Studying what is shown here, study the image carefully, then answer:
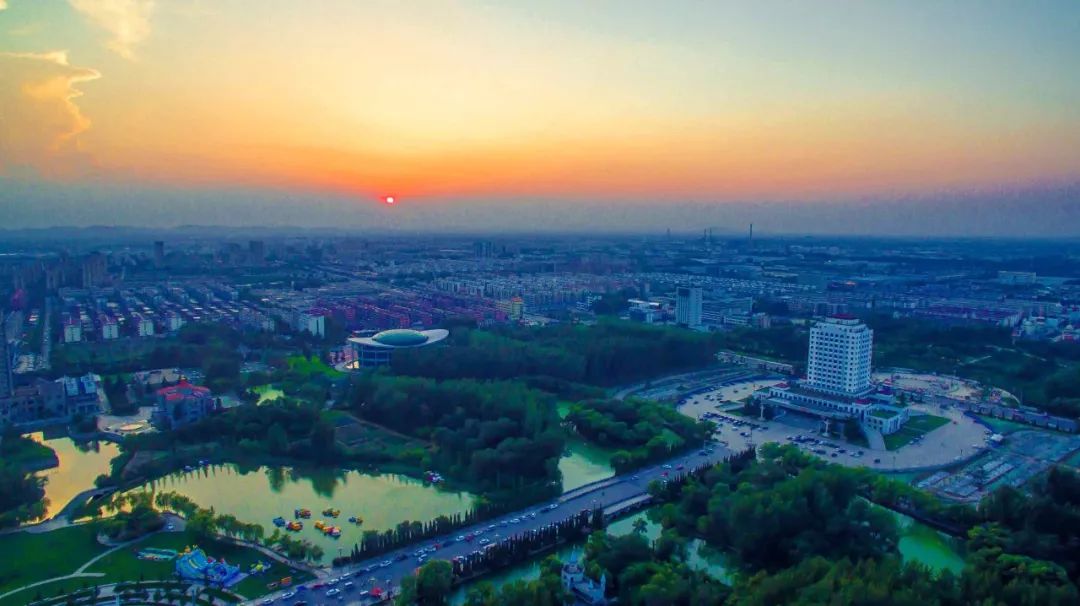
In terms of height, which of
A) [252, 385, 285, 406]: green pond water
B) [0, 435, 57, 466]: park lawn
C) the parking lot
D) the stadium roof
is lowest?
the parking lot

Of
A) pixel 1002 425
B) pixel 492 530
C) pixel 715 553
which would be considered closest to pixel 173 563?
pixel 492 530

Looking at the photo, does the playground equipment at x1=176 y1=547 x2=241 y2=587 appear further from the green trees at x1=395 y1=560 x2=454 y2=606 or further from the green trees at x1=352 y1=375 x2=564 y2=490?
the green trees at x1=352 y1=375 x2=564 y2=490

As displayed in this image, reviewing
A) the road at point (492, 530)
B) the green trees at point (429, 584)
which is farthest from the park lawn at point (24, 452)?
the green trees at point (429, 584)

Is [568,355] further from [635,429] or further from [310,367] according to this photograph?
[310,367]

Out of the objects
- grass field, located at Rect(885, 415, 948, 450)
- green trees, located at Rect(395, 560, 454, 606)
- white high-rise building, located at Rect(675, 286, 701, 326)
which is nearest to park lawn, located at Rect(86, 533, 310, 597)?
green trees, located at Rect(395, 560, 454, 606)

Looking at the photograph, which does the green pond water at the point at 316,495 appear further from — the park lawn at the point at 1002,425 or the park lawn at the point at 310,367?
the park lawn at the point at 1002,425

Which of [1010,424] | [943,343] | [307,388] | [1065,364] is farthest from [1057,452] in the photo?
[307,388]

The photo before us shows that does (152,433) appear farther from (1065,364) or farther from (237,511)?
(1065,364)

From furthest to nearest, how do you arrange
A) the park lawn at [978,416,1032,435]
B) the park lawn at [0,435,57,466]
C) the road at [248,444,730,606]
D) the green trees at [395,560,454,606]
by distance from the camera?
the park lawn at [978,416,1032,435], the park lawn at [0,435,57,466], the road at [248,444,730,606], the green trees at [395,560,454,606]

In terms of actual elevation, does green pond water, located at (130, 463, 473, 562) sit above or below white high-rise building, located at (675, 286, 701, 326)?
below
